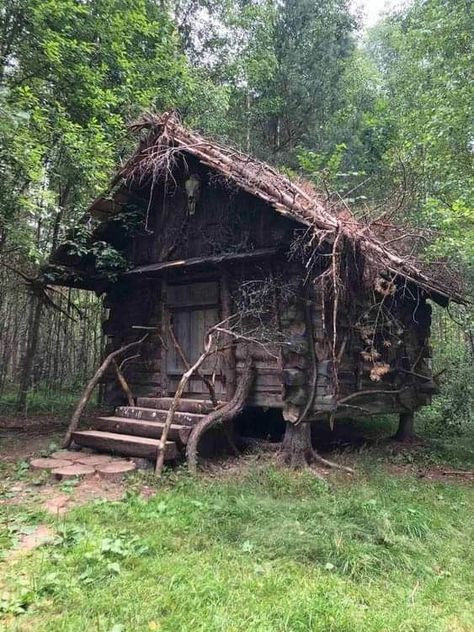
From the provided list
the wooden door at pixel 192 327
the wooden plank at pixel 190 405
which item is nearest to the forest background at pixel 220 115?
the wooden door at pixel 192 327

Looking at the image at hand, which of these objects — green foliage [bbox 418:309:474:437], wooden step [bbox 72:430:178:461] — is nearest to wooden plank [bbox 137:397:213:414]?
wooden step [bbox 72:430:178:461]

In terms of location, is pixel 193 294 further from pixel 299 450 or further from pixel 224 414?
pixel 299 450

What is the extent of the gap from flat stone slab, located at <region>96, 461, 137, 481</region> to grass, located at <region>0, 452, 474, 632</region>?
0.50 m

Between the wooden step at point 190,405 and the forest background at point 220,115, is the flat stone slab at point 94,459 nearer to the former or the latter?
the wooden step at point 190,405

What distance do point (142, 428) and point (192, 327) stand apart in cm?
205

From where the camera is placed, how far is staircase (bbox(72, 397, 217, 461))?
254 inches

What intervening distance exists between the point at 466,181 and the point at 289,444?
580 cm

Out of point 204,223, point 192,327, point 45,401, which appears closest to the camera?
point 204,223

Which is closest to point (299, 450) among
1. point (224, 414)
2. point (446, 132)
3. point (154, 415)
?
point (224, 414)

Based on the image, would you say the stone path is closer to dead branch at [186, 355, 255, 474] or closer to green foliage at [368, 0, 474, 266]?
dead branch at [186, 355, 255, 474]

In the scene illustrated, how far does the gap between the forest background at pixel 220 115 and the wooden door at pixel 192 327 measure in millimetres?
1392

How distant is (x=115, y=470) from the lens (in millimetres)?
5988

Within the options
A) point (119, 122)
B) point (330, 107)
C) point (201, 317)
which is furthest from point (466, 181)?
point (330, 107)

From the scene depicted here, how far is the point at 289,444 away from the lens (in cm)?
703
